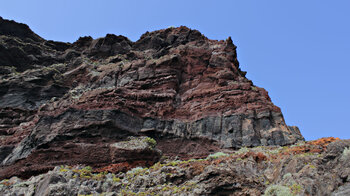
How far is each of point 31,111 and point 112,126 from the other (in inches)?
559

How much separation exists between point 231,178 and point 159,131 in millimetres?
14469

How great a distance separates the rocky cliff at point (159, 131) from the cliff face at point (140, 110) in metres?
0.10

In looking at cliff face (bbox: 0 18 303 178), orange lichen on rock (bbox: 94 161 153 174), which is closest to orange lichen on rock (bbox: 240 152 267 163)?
cliff face (bbox: 0 18 303 178)

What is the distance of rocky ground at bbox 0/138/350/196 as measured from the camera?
515 inches

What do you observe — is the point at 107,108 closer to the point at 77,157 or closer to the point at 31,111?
the point at 77,157

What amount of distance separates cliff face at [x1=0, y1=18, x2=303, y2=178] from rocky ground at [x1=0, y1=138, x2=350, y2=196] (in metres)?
4.35

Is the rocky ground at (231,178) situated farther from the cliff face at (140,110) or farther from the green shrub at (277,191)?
the cliff face at (140,110)

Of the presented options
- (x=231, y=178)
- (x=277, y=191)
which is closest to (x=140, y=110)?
(x=231, y=178)

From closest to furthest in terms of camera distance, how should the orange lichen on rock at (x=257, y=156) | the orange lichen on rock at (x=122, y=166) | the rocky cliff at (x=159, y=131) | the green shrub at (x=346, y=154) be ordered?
the green shrub at (x=346, y=154), the rocky cliff at (x=159, y=131), the orange lichen on rock at (x=257, y=156), the orange lichen on rock at (x=122, y=166)

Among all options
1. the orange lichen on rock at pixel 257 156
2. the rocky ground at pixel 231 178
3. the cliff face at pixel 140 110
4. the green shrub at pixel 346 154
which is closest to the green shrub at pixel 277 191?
the rocky ground at pixel 231 178

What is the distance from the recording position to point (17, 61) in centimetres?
5034

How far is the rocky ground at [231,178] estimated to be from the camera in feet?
42.9

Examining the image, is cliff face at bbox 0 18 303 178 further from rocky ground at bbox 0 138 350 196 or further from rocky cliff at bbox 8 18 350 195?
rocky ground at bbox 0 138 350 196

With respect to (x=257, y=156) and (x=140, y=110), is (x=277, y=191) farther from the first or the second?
(x=140, y=110)
